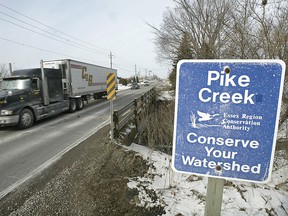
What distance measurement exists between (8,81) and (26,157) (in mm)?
5946

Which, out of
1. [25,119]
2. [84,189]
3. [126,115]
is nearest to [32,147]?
[25,119]

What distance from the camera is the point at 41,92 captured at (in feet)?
32.2

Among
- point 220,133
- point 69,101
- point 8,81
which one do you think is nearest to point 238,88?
point 220,133

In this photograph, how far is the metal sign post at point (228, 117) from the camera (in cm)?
119

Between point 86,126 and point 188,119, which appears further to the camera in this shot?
point 86,126

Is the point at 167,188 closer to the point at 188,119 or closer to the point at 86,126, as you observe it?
the point at 188,119

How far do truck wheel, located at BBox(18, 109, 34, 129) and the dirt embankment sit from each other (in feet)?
15.4

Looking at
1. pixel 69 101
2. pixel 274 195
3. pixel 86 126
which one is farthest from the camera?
pixel 69 101

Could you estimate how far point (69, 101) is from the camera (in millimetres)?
12617

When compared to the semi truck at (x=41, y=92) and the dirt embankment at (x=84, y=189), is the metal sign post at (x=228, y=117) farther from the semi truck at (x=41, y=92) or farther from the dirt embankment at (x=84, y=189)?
the semi truck at (x=41, y=92)

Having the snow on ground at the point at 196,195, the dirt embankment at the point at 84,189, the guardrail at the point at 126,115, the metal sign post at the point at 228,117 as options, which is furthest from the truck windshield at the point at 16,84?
the metal sign post at the point at 228,117

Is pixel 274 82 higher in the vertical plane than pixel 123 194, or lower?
→ higher

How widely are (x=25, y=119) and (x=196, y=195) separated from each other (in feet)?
27.4

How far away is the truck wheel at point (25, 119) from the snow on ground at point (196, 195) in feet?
23.0
